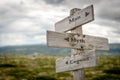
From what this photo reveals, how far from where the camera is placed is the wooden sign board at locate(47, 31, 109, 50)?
319 inches

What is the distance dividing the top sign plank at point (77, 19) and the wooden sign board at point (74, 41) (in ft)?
1.65

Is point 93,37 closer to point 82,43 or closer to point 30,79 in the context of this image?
point 82,43

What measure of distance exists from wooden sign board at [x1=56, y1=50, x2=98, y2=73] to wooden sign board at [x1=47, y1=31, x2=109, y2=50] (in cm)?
49

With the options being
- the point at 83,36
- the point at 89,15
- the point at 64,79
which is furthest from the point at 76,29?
the point at 64,79

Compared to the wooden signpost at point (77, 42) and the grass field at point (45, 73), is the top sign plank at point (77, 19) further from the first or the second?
the grass field at point (45, 73)

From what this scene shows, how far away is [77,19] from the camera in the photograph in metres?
8.88

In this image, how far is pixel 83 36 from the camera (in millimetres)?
8945

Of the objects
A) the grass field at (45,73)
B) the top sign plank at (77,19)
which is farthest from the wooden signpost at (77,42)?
the grass field at (45,73)

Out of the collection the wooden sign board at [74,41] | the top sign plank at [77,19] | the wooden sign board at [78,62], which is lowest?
the wooden sign board at [78,62]

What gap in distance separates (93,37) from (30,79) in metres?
27.5

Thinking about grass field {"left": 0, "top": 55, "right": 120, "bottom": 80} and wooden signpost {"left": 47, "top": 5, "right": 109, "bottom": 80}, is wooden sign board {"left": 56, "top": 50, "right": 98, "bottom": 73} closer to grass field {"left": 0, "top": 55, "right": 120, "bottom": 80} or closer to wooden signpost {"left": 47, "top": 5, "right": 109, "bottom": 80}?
wooden signpost {"left": 47, "top": 5, "right": 109, "bottom": 80}

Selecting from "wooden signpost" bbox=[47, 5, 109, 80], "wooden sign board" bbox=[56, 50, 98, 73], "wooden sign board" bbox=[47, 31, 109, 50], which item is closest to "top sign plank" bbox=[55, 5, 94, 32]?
"wooden signpost" bbox=[47, 5, 109, 80]

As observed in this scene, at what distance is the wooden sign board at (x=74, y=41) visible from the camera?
8114mm

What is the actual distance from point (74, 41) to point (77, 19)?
2.73 ft
